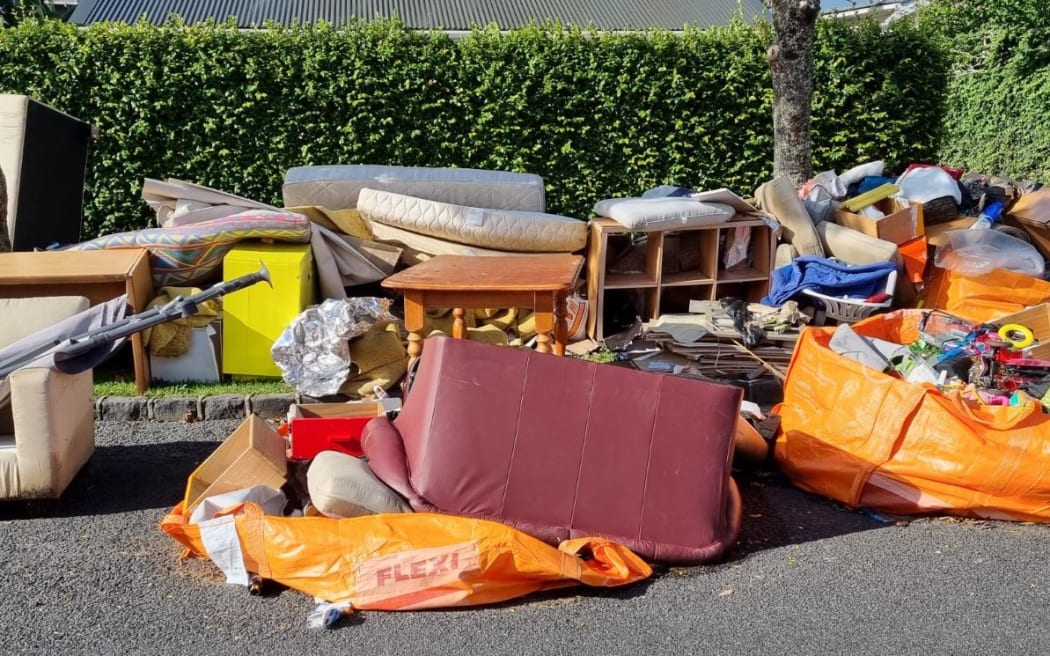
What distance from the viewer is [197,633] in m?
3.49

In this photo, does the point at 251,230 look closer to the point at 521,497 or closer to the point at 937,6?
the point at 521,497

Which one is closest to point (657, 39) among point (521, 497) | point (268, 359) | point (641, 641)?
→ point (268, 359)

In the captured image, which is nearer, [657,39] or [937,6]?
[657,39]

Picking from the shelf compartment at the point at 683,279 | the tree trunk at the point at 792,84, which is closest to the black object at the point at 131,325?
the shelf compartment at the point at 683,279

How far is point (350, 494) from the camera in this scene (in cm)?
395

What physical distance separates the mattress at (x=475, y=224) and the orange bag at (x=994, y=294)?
9.86 ft

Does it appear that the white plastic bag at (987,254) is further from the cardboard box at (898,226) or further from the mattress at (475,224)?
the mattress at (475,224)

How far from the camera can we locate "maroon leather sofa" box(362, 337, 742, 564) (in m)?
4.00

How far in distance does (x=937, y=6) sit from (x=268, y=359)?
36.8 feet

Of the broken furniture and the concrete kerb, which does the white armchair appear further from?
the broken furniture

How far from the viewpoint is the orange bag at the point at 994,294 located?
7160 millimetres

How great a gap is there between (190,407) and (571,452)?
10.2 feet

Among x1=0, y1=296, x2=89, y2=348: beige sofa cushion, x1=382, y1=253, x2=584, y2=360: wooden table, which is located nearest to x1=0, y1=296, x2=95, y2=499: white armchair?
x1=0, y1=296, x2=89, y2=348: beige sofa cushion

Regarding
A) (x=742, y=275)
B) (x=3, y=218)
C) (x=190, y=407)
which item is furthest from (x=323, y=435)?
(x=742, y=275)
